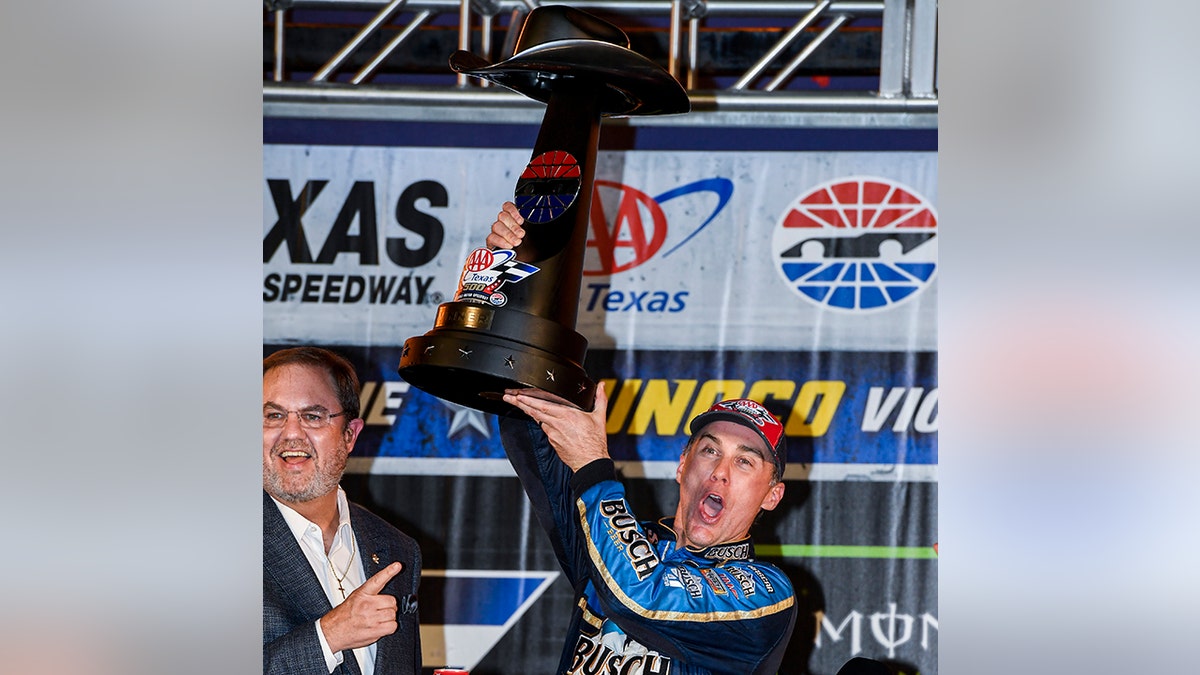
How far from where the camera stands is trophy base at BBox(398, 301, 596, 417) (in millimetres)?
1586

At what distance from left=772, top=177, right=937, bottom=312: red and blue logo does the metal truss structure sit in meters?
0.25

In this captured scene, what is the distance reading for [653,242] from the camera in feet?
13.1

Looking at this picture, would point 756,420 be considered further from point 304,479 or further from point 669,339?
point 669,339

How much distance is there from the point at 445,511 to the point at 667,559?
183 centimetres

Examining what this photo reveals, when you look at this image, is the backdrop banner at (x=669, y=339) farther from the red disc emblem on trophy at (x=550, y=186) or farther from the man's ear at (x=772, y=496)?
the red disc emblem on trophy at (x=550, y=186)

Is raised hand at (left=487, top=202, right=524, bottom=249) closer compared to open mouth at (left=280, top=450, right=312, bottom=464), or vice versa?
raised hand at (left=487, top=202, right=524, bottom=249)

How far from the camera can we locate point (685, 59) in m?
4.08

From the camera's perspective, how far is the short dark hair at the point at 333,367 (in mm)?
2340

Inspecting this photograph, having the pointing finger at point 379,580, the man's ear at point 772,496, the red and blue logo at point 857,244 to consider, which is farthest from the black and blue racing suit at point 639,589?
the red and blue logo at point 857,244

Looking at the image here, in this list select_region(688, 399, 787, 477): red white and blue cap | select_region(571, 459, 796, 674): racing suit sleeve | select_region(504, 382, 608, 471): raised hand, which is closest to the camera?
select_region(504, 382, 608, 471): raised hand

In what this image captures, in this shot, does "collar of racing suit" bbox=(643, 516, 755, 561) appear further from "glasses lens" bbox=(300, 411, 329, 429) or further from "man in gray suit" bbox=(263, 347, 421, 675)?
"glasses lens" bbox=(300, 411, 329, 429)

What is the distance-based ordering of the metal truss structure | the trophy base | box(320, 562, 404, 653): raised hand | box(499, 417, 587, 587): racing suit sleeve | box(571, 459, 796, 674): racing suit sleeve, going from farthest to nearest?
the metal truss structure
box(499, 417, 587, 587): racing suit sleeve
box(320, 562, 404, 653): raised hand
box(571, 459, 796, 674): racing suit sleeve
the trophy base

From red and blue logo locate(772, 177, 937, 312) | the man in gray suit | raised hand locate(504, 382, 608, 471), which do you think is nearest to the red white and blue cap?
raised hand locate(504, 382, 608, 471)
